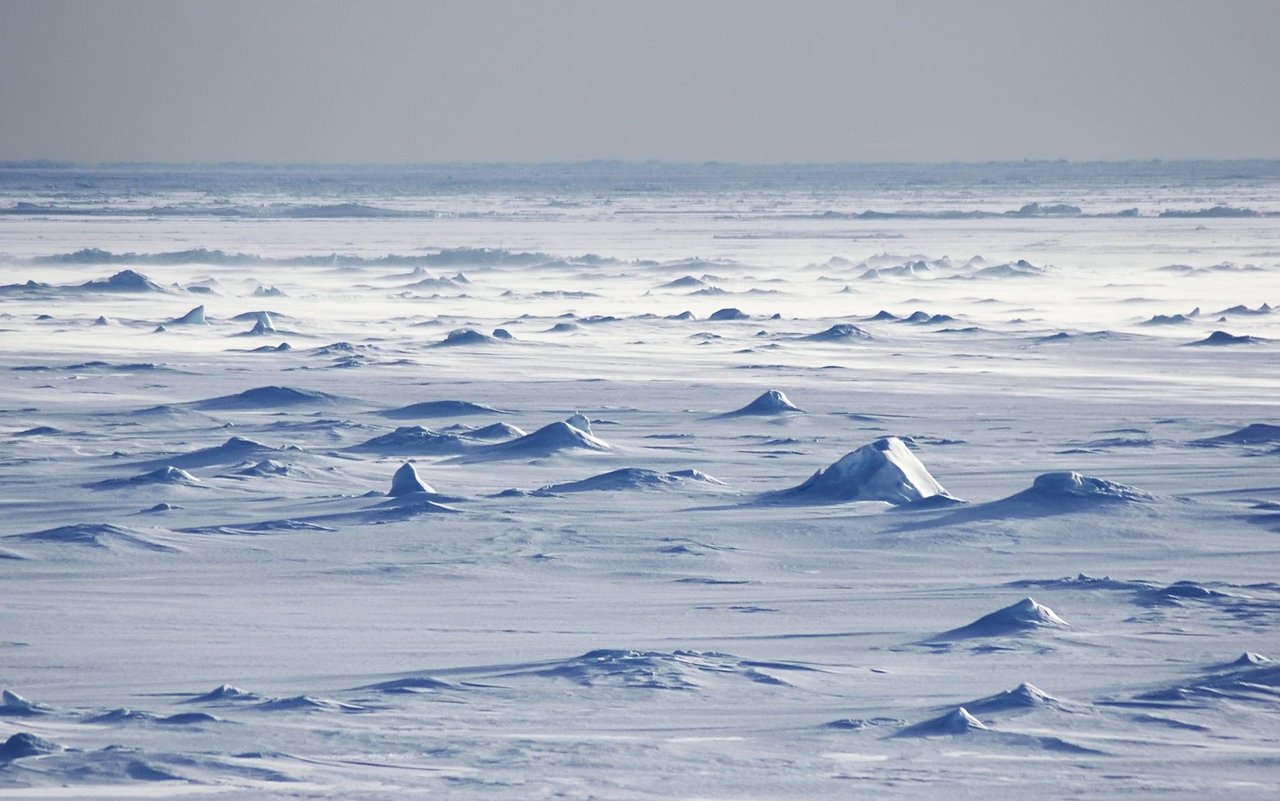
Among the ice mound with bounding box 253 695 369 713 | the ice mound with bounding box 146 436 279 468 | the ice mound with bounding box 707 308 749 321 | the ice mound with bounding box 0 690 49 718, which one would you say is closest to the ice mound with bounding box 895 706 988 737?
the ice mound with bounding box 253 695 369 713

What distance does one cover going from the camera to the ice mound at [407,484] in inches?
371

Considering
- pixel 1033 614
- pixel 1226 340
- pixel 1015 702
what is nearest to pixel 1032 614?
pixel 1033 614

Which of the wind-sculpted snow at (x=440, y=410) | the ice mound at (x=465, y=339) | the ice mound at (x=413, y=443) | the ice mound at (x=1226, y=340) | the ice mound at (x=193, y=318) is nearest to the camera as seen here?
the ice mound at (x=413, y=443)

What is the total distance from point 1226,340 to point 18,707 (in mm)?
15542

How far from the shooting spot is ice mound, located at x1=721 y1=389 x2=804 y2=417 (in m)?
13.3

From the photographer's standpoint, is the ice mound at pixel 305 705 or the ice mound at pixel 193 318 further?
the ice mound at pixel 193 318

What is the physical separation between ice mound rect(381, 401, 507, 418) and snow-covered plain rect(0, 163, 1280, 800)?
5 cm

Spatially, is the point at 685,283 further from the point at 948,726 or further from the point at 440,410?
the point at 948,726

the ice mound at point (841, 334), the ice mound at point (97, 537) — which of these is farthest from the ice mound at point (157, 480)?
the ice mound at point (841, 334)

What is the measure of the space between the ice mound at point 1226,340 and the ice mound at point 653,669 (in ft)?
45.4

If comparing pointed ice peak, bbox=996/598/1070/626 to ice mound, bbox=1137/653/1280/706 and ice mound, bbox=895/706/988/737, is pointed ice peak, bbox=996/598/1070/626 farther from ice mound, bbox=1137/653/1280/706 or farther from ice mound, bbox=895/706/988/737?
ice mound, bbox=895/706/988/737

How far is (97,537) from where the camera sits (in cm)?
820

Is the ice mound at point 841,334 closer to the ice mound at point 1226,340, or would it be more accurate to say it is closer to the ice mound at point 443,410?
the ice mound at point 1226,340

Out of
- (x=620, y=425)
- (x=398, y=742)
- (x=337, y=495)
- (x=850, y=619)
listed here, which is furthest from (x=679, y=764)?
(x=620, y=425)
